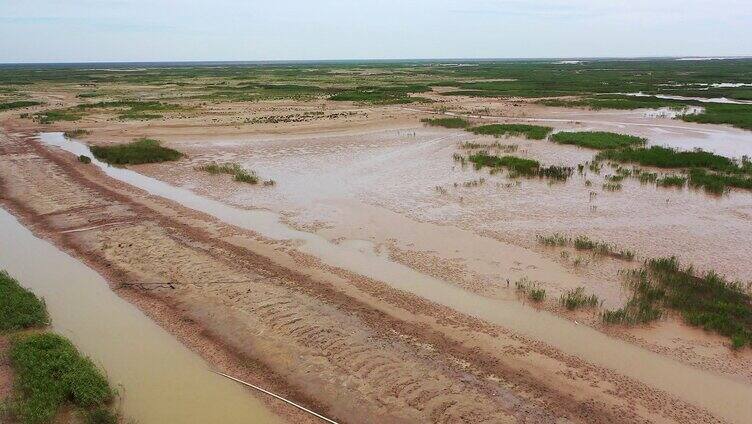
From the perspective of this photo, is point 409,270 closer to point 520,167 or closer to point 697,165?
point 520,167

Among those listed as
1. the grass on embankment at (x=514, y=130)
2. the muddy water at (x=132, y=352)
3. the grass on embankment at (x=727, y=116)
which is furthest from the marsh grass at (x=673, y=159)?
the muddy water at (x=132, y=352)

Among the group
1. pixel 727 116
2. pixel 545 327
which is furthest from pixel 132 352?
pixel 727 116

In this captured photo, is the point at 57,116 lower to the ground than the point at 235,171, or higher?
higher

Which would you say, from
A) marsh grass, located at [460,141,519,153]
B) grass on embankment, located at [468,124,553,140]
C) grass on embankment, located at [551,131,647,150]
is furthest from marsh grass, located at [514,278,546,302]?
grass on embankment, located at [468,124,553,140]

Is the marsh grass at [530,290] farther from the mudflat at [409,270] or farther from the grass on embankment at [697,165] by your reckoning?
the grass on embankment at [697,165]

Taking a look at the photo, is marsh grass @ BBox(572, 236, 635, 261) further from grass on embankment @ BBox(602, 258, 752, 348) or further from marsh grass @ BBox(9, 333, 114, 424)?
marsh grass @ BBox(9, 333, 114, 424)

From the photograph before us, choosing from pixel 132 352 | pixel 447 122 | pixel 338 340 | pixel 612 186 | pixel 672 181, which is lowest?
pixel 132 352
